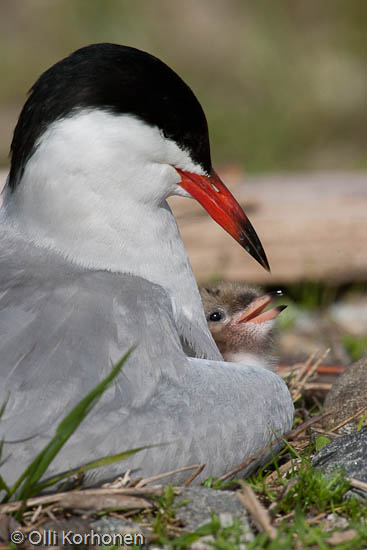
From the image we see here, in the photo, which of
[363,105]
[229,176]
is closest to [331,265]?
[229,176]

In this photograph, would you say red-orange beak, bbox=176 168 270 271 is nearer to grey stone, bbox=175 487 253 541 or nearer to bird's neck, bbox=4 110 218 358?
bird's neck, bbox=4 110 218 358

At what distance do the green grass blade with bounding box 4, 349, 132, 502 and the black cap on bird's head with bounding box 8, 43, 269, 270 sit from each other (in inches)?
41.0

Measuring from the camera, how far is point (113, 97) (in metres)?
3.08

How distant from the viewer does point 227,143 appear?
11141mm

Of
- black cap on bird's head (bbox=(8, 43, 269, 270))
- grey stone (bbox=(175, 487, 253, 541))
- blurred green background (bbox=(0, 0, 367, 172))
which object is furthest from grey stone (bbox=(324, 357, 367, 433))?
blurred green background (bbox=(0, 0, 367, 172))

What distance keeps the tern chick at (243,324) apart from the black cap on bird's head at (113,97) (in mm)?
1186

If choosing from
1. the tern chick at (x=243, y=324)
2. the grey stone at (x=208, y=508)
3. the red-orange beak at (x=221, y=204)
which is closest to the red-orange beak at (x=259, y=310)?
the tern chick at (x=243, y=324)

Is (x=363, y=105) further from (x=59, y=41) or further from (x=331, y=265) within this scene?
(x=331, y=265)

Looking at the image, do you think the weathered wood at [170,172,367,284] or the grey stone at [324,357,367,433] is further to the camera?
the weathered wood at [170,172,367,284]

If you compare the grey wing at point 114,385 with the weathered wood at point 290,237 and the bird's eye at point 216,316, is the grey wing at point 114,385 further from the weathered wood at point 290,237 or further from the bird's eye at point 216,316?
the weathered wood at point 290,237

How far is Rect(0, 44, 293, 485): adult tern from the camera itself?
2742 mm

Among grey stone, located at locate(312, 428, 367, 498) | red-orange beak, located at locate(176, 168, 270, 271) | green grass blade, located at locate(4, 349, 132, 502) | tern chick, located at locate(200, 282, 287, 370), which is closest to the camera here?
green grass blade, located at locate(4, 349, 132, 502)

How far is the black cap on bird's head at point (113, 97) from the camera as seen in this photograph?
3.08 metres

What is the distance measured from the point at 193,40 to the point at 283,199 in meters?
7.94
